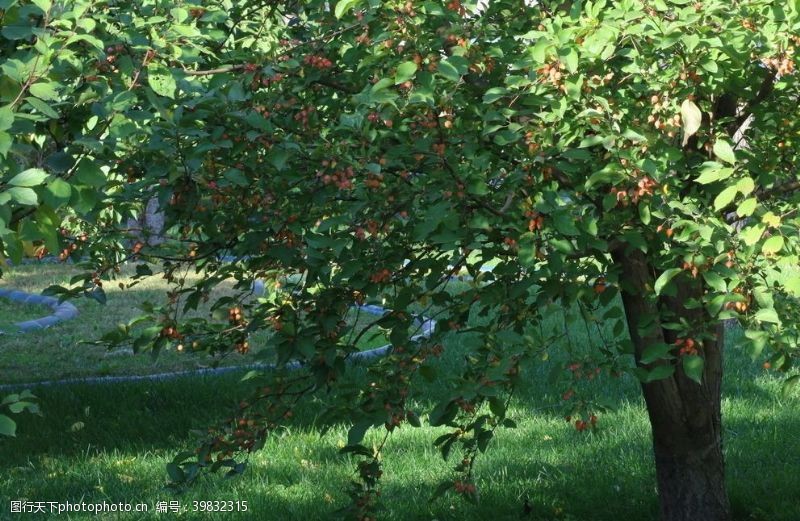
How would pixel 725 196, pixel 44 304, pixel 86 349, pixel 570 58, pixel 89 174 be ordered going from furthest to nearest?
pixel 44 304 < pixel 86 349 < pixel 570 58 < pixel 725 196 < pixel 89 174

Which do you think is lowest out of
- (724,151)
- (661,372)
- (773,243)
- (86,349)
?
(86,349)

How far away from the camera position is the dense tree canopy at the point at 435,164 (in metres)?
3.08

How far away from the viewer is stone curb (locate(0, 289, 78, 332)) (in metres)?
12.1

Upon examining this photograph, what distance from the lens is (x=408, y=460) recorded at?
20.7 feet

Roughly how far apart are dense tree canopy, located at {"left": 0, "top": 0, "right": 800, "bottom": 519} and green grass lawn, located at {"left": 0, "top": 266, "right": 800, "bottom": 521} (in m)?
0.76

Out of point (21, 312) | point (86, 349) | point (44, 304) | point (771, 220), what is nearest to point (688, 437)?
point (771, 220)

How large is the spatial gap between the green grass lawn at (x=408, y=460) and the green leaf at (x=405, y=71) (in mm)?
1575

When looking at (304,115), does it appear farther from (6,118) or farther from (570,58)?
(6,118)

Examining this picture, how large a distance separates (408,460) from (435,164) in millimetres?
3125

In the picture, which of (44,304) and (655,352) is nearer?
(655,352)

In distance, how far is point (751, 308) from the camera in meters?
3.30

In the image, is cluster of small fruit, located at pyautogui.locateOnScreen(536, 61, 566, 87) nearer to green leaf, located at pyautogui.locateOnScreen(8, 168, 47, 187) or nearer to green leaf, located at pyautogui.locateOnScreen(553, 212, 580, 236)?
green leaf, located at pyautogui.locateOnScreen(553, 212, 580, 236)

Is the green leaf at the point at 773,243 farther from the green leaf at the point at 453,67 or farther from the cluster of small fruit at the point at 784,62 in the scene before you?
the green leaf at the point at 453,67

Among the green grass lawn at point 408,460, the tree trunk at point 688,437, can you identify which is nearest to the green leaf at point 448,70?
the green grass lawn at point 408,460
